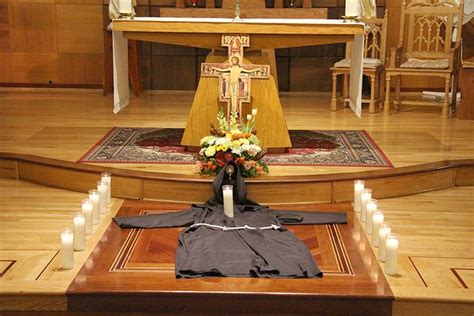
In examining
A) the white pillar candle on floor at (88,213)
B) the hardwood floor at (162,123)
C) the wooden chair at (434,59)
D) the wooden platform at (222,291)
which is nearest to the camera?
the wooden platform at (222,291)

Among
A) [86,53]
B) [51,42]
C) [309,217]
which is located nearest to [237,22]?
[309,217]

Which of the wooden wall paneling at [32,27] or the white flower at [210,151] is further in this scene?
the wooden wall paneling at [32,27]

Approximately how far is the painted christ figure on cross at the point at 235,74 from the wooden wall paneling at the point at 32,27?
13.1 ft

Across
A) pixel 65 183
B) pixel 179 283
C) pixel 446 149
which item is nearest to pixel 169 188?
pixel 65 183

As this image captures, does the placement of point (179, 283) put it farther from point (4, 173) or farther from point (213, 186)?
point (4, 173)

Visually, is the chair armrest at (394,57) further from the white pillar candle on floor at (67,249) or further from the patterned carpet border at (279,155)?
the white pillar candle on floor at (67,249)

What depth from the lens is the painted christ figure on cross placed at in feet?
17.6

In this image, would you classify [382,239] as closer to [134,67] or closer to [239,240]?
[239,240]

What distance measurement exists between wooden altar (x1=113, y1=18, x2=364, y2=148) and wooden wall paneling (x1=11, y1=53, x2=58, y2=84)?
3343mm

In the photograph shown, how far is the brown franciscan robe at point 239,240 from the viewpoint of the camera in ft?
12.2

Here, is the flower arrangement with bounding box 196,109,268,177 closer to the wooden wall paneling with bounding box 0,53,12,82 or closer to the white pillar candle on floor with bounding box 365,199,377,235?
the white pillar candle on floor with bounding box 365,199,377,235

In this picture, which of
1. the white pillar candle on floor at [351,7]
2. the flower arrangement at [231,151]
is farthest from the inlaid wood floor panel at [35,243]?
the white pillar candle on floor at [351,7]

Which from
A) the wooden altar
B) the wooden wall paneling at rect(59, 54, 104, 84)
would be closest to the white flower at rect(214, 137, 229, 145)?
the wooden altar

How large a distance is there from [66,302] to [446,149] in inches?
136
